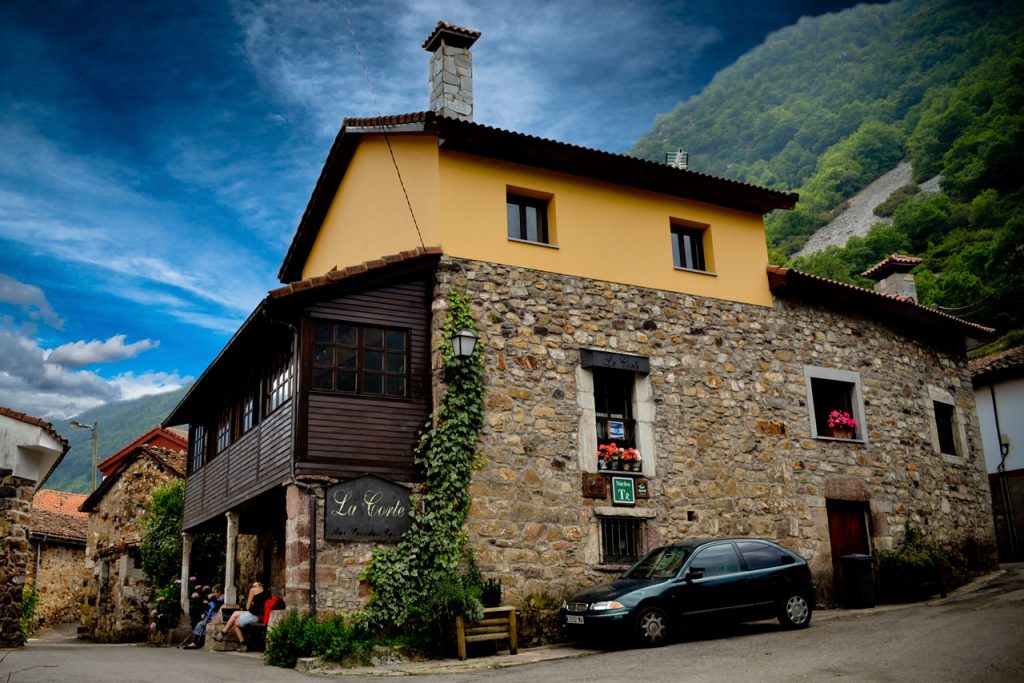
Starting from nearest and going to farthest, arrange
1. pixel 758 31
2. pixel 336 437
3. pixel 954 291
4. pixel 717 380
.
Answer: pixel 336 437
pixel 717 380
pixel 954 291
pixel 758 31

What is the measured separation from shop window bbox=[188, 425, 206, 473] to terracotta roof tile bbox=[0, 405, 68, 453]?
4.80 m

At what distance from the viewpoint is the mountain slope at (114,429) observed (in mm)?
120000

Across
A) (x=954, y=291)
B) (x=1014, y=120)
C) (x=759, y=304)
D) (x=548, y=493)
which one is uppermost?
(x=1014, y=120)

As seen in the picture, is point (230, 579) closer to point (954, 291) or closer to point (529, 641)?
point (529, 641)

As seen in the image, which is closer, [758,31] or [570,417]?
[570,417]

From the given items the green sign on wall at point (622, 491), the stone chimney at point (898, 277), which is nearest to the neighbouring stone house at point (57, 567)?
the green sign on wall at point (622, 491)

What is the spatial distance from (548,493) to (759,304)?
19.7 ft

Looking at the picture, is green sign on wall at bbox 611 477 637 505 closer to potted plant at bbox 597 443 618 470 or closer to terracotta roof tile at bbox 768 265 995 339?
potted plant at bbox 597 443 618 470

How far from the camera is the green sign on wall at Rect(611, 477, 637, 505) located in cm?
1405

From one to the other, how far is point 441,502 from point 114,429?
551 ft

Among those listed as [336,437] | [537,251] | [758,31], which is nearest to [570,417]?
[537,251]

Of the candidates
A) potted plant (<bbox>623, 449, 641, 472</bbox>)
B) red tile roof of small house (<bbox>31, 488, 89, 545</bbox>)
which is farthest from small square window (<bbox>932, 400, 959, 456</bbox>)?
red tile roof of small house (<bbox>31, 488, 89, 545</bbox>)

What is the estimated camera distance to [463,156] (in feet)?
46.4

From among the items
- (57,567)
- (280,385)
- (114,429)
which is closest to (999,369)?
(280,385)
